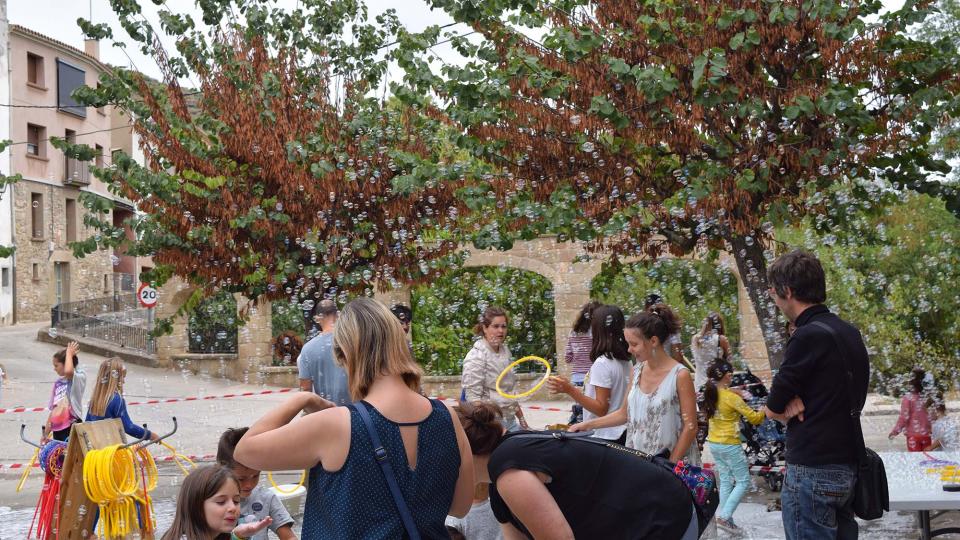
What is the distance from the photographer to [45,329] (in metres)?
28.0

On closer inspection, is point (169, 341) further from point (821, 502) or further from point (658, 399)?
point (821, 502)

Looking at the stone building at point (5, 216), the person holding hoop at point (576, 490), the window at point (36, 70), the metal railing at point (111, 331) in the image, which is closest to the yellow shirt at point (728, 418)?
the person holding hoop at point (576, 490)

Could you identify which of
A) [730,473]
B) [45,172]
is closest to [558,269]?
[730,473]

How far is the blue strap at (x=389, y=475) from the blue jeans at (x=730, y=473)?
180 inches

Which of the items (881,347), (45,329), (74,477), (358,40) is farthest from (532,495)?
(45,329)

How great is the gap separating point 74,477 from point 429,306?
12720 millimetres

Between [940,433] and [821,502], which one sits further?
[940,433]

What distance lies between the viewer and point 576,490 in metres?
3.14

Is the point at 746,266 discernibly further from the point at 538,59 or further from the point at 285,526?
the point at 285,526

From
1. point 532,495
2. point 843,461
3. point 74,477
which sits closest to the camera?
point 532,495

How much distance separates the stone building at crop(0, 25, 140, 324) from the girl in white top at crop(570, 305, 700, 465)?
30618 millimetres

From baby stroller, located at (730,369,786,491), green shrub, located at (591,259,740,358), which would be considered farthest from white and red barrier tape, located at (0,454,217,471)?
green shrub, located at (591,259,740,358)

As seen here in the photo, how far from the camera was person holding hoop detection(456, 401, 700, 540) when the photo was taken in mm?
3043

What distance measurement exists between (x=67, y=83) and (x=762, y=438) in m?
34.4
